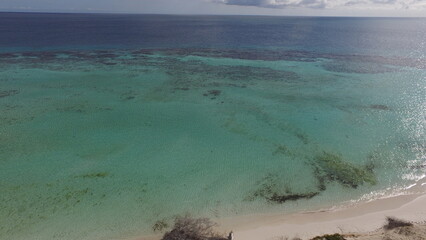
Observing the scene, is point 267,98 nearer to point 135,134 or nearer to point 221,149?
point 221,149

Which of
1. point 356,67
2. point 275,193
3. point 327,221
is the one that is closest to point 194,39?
point 356,67

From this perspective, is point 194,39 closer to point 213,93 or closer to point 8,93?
point 213,93

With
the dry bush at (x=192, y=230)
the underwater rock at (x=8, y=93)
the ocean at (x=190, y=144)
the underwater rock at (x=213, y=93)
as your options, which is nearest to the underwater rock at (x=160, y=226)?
the ocean at (x=190, y=144)

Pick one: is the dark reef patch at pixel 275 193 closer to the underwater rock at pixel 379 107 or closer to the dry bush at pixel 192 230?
the dry bush at pixel 192 230

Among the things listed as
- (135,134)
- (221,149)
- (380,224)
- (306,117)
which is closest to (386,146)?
(306,117)

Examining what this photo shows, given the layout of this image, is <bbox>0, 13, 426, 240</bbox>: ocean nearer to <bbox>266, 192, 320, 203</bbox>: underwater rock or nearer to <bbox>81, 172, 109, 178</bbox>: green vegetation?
<bbox>266, 192, 320, 203</bbox>: underwater rock
